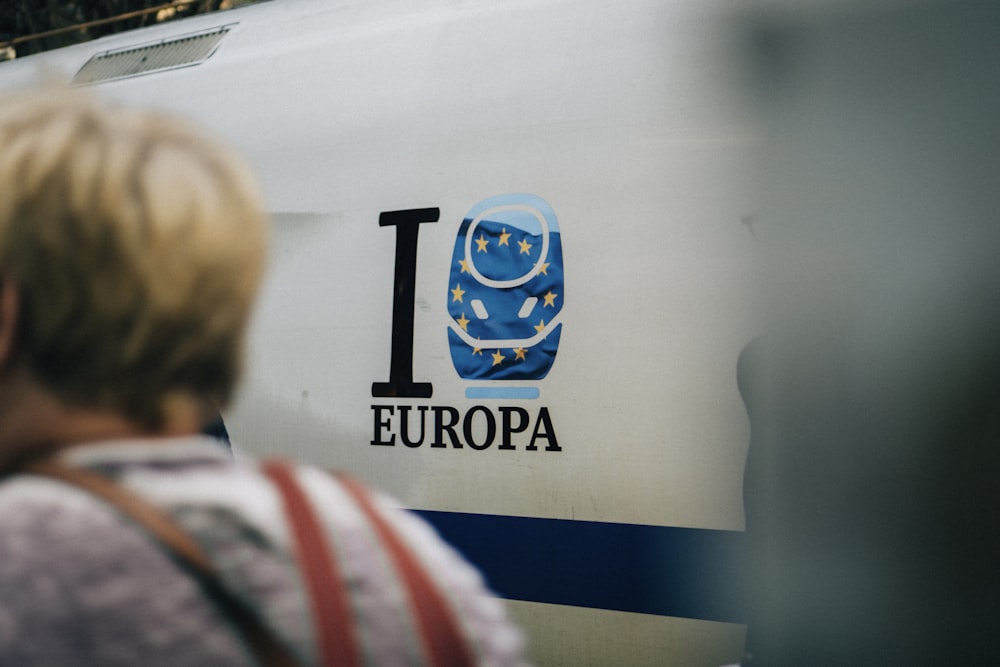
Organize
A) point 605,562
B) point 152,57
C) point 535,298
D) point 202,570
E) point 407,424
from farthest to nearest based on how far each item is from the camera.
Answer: point 152,57 < point 407,424 < point 535,298 < point 605,562 < point 202,570

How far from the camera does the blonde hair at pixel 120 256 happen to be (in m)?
0.75

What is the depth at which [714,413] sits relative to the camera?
8.14 feet

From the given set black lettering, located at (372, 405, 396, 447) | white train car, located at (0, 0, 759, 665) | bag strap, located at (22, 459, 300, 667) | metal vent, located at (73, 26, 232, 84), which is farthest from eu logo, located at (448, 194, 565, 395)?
bag strap, located at (22, 459, 300, 667)

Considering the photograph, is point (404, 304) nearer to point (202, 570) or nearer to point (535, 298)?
point (535, 298)

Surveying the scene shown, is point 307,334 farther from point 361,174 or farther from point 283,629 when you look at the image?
point 283,629

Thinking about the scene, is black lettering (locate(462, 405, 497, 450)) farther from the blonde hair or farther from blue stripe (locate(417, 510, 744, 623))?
the blonde hair

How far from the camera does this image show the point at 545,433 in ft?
8.90

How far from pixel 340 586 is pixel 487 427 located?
2075 millimetres

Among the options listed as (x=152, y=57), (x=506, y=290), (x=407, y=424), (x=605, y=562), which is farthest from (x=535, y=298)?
(x=152, y=57)

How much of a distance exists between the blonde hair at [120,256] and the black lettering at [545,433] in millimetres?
1935

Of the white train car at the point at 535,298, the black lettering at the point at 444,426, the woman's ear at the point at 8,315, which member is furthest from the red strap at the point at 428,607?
the black lettering at the point at 444,426

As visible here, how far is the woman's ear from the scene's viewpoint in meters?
0.76

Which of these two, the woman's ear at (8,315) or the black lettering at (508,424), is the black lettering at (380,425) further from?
the woman's ear at (8,315)

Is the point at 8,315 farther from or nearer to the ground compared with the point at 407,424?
farther from the ground
